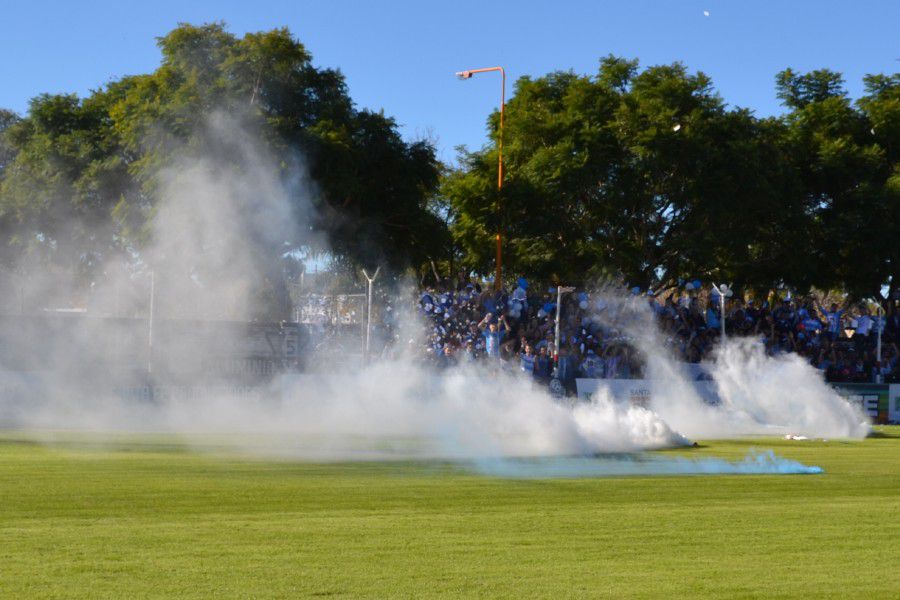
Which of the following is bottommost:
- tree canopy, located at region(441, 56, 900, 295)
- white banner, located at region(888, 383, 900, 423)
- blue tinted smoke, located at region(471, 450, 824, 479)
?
blue tinted smoke, located at region(471, 450, 824, 479)

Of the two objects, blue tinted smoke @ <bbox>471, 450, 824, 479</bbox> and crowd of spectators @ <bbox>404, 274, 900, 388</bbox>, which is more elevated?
crowd of spectators @ <bbox>404, 274, 900, 388</bbox>

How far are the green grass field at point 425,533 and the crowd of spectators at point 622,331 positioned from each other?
50.6ft

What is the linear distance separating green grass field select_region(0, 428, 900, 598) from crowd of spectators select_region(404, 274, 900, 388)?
608 inches

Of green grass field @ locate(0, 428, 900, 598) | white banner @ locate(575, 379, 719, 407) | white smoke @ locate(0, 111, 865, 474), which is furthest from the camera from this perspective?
Result: white banner @ locate(575, 379, 719, 407)

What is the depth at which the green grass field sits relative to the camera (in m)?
7.72

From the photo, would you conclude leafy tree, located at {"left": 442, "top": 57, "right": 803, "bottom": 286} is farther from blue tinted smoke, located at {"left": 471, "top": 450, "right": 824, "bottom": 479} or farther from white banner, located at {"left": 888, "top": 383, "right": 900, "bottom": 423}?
blue tinted smoke, located at {"left": 471, "top": 450, "right": 824, "bottom": 479}

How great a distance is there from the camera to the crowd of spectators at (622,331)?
102 feet

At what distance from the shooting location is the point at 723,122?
39.1m

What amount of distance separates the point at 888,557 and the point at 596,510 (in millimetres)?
3117

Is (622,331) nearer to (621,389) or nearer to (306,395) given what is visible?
(621,389)

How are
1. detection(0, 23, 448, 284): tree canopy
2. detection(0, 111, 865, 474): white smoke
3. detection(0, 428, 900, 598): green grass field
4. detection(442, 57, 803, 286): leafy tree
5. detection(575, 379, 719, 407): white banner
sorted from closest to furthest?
detection(0, 428, 900, 598): green grass field → detection(0, 111, 865, 474): white smoke → detection(575, 379, 719, 407): white banner → detection(0, 23, 448, 284): tree canopy → detection(442, 57, 803, 286): leafy tree

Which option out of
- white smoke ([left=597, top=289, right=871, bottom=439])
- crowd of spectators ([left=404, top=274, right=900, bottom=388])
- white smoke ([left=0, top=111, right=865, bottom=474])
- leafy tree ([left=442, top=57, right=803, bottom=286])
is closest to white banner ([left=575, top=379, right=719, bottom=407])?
white smoke ([left=597, top=289, right=871, bottom=439])

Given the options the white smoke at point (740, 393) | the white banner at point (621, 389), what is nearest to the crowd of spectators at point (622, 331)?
the white smoke at point (740, 393)

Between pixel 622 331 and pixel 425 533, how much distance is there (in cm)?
2381
